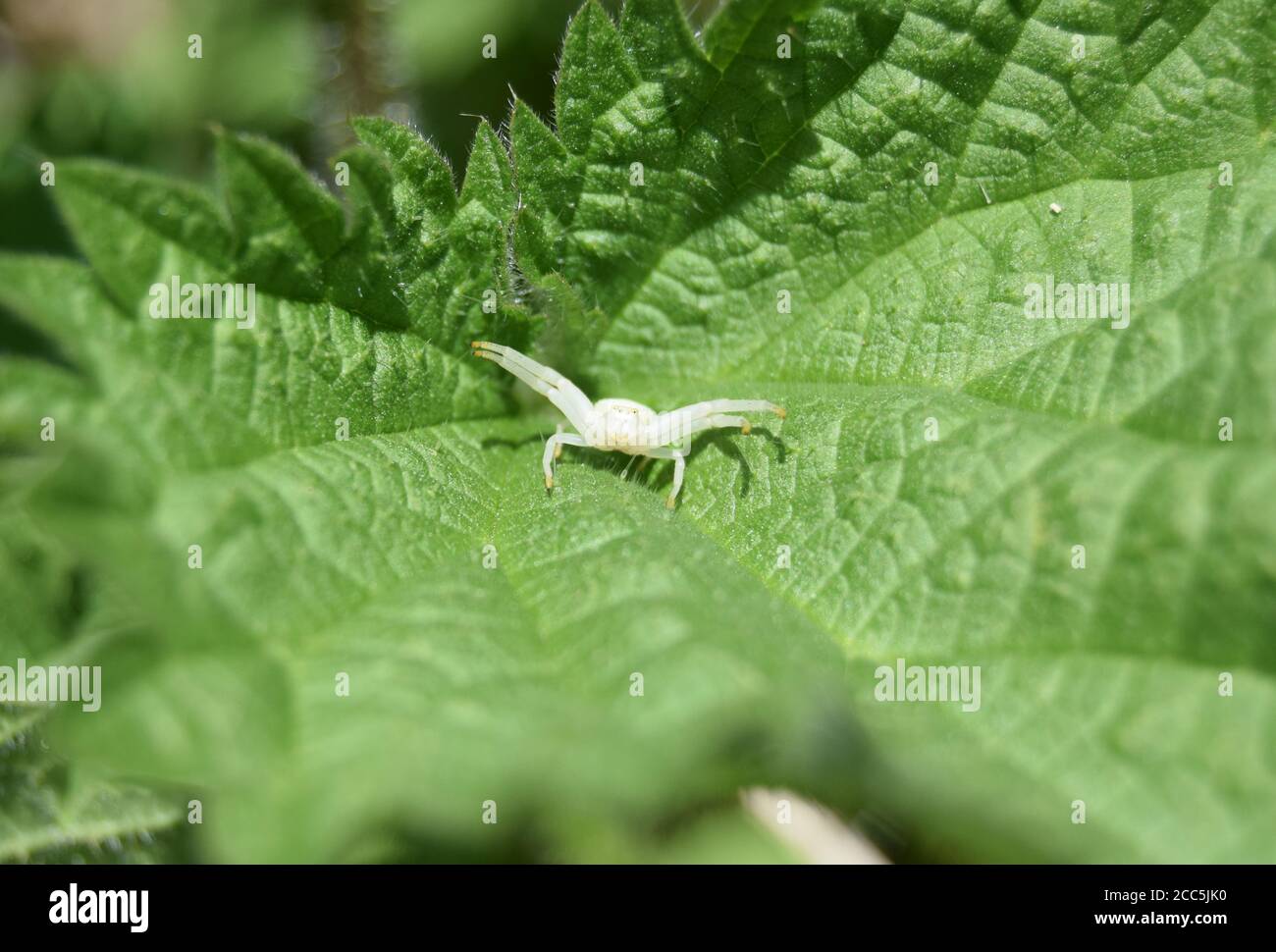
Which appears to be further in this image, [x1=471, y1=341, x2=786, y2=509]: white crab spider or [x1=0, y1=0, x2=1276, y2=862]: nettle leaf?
[x1=471, y1=341, x2=786, y2=509]: white crab spider

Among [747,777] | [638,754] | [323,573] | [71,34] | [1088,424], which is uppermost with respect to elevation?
[71,34]

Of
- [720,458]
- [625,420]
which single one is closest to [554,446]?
[625,420]

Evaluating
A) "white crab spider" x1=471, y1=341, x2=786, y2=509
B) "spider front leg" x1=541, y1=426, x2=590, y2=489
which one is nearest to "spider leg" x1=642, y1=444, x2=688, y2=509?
"white crab spider" x1=471, y1=341, x2=786, y2=509

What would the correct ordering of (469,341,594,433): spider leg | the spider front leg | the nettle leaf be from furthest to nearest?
1. (469,341,594,433): spider leg
2. the spider front leg
3. the nettle leaf

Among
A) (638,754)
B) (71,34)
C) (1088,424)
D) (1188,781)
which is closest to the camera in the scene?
(638,754)

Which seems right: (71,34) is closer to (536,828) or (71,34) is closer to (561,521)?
(561,521)

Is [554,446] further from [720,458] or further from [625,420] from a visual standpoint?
[720,458]

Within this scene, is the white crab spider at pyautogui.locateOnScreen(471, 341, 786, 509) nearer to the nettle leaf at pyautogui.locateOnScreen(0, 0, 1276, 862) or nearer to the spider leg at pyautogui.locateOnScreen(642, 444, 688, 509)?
the spider leg at pyautogui.locateOnScreen(642, 444, 688, 509)
